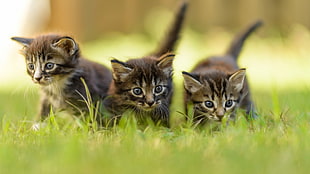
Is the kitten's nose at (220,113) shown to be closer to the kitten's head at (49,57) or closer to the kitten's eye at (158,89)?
the kitten's eye at (158,89)

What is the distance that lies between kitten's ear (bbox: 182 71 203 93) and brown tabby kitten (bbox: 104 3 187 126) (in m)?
0.14

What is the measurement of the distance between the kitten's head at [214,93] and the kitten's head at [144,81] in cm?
19

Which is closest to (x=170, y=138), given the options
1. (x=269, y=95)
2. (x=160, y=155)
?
(x=160, y=155)

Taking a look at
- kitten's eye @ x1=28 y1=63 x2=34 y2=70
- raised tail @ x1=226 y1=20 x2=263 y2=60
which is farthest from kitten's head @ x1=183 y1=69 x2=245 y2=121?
raised tail @ x1=226 y1=20 x2=263 y2=60

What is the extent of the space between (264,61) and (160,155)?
21.9ft

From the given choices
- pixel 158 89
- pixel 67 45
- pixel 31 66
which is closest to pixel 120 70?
pixel 158 89

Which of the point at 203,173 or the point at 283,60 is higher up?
the point at 283,60

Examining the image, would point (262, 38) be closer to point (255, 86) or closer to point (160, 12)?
point (160, 12)

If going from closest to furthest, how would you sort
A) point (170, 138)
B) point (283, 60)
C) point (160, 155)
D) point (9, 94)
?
point (160, 155) → point (170, 138) → point (9, 94) → point (283, 60)

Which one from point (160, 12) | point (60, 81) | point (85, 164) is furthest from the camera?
point (160, 12)

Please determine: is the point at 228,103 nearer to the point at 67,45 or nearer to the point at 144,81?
the point at 144,81

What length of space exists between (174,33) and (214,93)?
47.5 inches

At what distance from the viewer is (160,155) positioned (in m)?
2.75

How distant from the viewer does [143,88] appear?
399 centimetres
